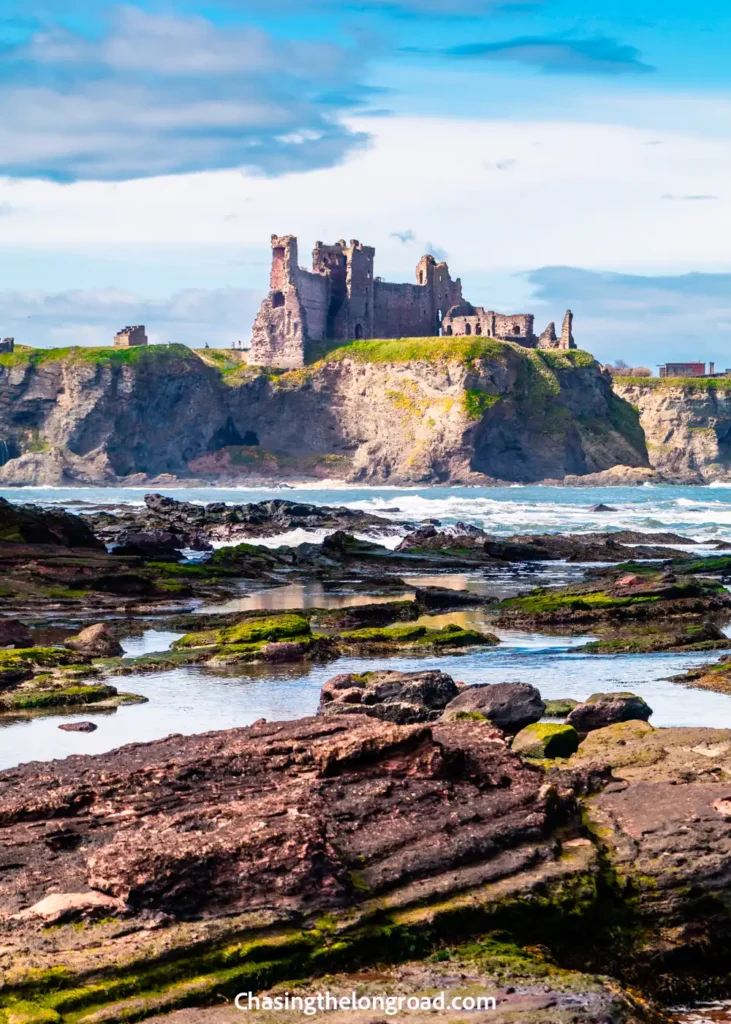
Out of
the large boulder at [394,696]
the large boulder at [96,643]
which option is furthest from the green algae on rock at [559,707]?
the large boulder at [96,643]

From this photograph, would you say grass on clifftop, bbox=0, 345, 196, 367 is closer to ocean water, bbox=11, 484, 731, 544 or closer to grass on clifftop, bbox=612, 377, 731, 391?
ocean water, bbox=11, 484, 731, 544

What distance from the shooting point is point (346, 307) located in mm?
156875

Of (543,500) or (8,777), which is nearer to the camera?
(8,777)

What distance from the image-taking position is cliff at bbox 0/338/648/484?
5768 inches

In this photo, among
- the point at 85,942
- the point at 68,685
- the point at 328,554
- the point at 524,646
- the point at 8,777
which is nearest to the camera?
the point at 85,942

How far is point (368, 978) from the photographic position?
6859 millimetres

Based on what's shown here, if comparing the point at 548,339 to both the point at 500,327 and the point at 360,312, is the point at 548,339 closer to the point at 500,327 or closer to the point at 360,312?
the point at 500,327

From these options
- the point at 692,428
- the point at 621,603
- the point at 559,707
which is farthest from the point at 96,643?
the point at 692,428

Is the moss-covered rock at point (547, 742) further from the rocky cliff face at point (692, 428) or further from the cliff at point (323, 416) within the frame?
the rocky cliff face at point (692, 428)

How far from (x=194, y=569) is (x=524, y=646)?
14584 mm

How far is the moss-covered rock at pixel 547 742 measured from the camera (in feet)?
37.5

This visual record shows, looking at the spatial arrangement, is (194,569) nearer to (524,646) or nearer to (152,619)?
(152,619)

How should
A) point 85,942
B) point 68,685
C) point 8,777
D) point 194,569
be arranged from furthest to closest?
point 194,569
point 68,685
point 8,777
point 85,942

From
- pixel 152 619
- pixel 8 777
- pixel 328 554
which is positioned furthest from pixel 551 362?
pixel 8 777
